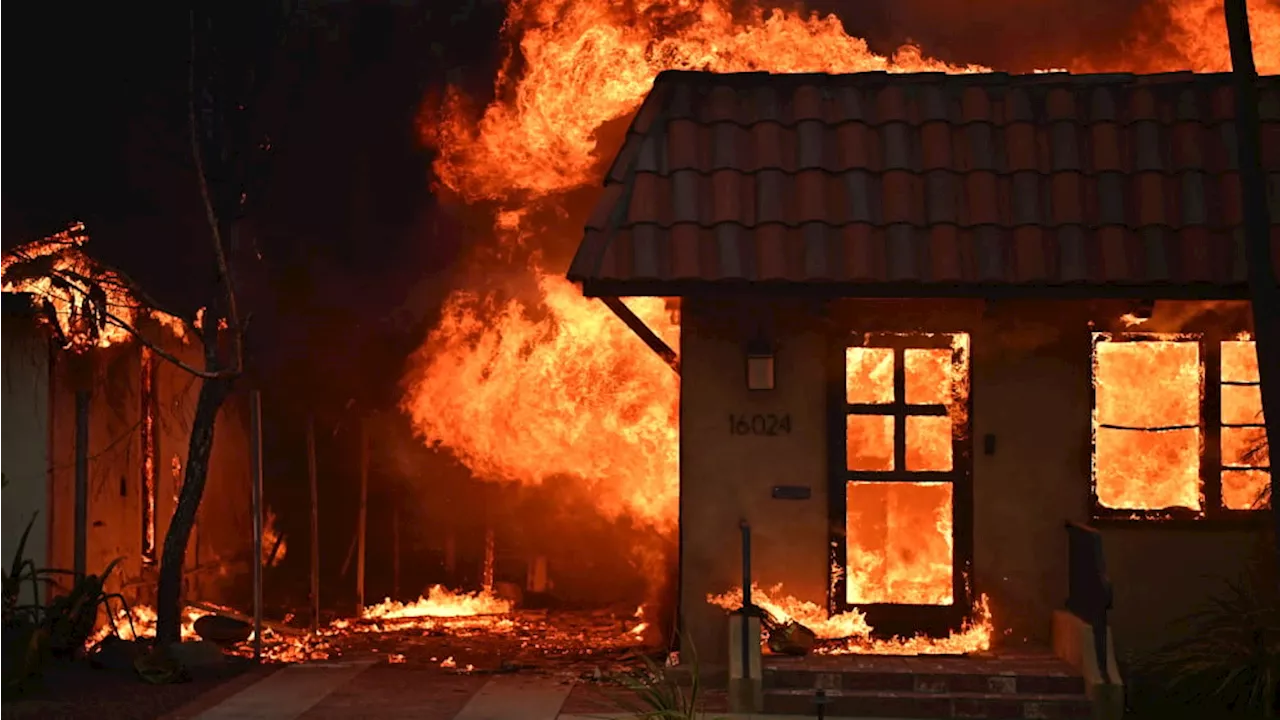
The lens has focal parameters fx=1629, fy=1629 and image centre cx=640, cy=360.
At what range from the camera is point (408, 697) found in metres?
11.6

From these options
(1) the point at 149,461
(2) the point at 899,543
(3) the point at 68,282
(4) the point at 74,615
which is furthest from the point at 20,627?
(2) the point at 899,543

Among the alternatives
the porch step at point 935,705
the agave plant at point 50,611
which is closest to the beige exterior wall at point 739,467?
the porch step at point 935,705

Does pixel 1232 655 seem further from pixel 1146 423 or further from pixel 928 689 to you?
pixel 928 689

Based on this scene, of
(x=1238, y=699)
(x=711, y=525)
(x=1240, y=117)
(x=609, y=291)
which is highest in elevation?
(x=1240, y=117)

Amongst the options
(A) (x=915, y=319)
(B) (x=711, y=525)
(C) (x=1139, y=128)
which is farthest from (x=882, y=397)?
(C) (x=1139, y=128)

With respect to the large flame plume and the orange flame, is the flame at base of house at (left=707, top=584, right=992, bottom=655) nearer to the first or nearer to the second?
the large flame plume

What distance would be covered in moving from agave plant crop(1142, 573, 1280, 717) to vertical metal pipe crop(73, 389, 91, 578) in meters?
8.63

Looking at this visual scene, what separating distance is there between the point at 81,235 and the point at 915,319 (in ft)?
23.0

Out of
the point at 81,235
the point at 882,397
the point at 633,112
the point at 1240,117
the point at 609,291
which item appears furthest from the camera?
the point at 633,112

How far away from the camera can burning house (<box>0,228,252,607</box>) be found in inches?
529

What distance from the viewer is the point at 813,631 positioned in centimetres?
1185

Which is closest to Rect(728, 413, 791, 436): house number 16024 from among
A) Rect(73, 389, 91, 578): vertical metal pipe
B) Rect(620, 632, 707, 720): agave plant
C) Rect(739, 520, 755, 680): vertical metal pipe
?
Rect(739, 520, 755, 680): vertical metal pipe

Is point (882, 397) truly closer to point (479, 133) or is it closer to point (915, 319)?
point (915, 319)

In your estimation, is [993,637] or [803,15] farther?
[803,15]
